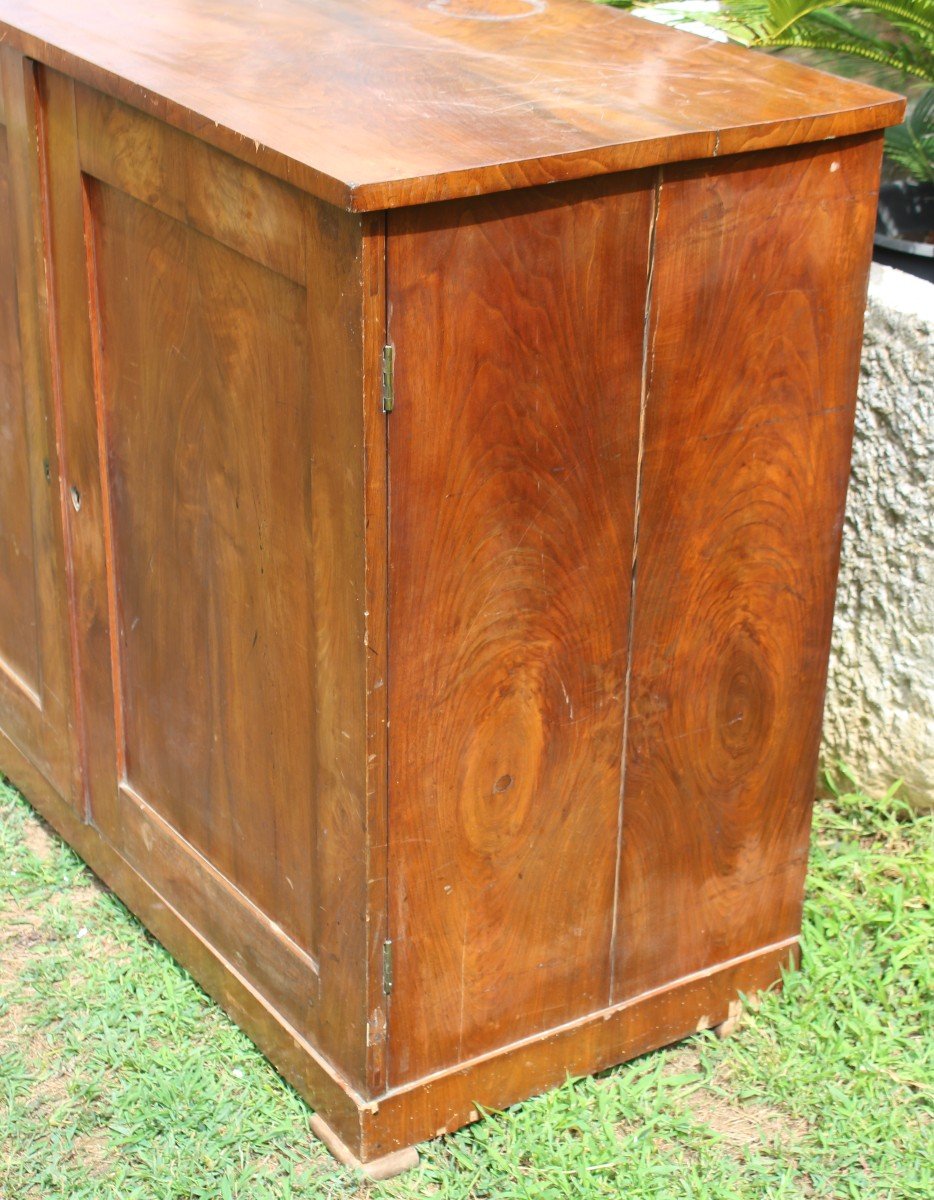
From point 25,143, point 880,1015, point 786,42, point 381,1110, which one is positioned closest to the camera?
point 381,1110

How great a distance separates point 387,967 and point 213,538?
67cm

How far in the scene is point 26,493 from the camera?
3.09m

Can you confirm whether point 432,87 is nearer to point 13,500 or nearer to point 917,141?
point 13,500

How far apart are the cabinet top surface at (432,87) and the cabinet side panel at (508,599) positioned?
0.20 feet

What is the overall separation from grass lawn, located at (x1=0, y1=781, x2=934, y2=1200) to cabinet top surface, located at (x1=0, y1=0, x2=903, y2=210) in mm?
1450

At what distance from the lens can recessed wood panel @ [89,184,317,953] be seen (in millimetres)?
2299

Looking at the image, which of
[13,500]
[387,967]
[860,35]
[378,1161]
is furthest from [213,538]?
[860,35]

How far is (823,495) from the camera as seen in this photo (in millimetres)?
2559

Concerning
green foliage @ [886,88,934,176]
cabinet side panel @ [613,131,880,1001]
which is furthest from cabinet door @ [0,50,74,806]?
green foliage @ [886,88,934,176]

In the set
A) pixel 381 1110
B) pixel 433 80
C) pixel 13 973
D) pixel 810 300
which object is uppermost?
pixel 433 80

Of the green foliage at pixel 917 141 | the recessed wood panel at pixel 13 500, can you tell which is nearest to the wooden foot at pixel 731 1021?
the recessed wood panel at pixel 13 500

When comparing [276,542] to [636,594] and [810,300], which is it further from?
[810,300]

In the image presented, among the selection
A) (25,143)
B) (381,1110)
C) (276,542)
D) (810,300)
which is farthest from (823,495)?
(25,143)

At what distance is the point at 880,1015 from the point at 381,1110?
0.93 m
